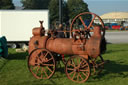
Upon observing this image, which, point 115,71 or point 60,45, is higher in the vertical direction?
point 60,45

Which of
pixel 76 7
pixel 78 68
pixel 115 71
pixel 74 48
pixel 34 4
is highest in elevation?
pixel 34 4

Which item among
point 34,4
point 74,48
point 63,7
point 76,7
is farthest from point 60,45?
point 34,4

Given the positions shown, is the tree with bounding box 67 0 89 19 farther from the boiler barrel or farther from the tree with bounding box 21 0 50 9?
the boiler barrel

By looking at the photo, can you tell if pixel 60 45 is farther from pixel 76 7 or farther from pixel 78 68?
pixel 76 7

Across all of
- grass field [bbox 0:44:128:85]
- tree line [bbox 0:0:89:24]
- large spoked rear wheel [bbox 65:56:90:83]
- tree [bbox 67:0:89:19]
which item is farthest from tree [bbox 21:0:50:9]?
large spoked rear wheel [bbox 65:56:90:83]

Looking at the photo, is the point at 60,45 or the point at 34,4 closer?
the point at 60,45

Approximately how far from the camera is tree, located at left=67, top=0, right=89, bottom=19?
234ft

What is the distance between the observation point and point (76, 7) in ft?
250

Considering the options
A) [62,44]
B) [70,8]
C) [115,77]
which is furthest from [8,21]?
[70,8]

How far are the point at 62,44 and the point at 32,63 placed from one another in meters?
1.26

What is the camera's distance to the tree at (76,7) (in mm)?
71438

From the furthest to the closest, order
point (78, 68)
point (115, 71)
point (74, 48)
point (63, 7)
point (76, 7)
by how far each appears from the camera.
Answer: point (76, 7)
point (63, 7)
point (115, 71)
point (74, 48)
point (78, 68)

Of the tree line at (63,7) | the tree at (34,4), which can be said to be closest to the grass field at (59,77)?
the tree line at (63,7)

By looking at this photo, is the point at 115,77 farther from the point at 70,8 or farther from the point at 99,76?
the point at 70,8
